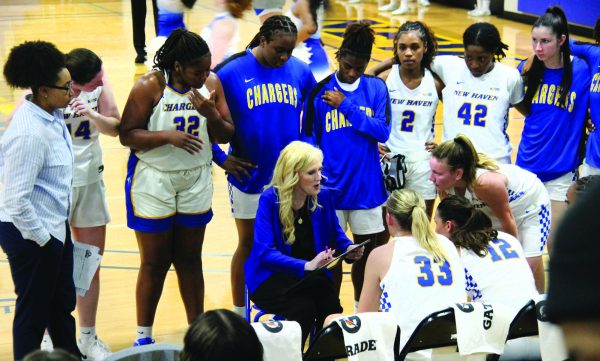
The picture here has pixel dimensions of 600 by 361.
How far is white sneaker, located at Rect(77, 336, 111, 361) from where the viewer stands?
448 cm

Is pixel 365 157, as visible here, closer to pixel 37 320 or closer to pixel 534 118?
pixel 534 118

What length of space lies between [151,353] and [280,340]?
21.9 inches

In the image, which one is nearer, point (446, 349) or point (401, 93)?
point (446, 349)

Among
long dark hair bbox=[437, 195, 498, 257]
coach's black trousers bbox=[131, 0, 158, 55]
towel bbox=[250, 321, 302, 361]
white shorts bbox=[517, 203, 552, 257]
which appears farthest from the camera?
coach's black trousers bbox=[131, 0, 158, 55]

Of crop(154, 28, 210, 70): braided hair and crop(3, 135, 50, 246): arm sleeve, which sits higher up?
crop(154, 28, 210, 70): braided hair

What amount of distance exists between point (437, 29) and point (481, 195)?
37.8 ft

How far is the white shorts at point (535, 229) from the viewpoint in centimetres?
488

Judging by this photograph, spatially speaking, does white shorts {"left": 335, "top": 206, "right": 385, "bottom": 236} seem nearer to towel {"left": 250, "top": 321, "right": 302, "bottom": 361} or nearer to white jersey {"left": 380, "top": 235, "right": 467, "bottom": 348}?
white jersey {"left": 380, "top": 235, "right": 467, "bottom": 348}

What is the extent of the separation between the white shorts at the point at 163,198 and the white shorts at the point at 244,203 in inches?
16.7

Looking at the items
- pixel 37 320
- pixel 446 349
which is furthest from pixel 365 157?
pixel 37 320

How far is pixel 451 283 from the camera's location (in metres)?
3.67

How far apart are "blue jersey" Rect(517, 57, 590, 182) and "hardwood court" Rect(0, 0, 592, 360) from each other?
1.52m

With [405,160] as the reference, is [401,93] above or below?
above

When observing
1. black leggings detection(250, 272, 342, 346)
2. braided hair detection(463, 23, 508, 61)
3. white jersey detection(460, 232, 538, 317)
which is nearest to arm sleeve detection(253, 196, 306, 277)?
black leggings detection(250, 272, 342, 346)
